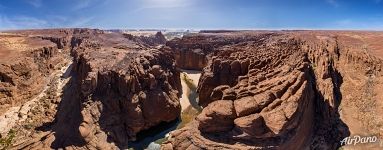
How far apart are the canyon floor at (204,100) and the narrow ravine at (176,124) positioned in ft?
0.51

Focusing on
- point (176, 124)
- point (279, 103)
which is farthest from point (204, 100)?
point (279, 103)

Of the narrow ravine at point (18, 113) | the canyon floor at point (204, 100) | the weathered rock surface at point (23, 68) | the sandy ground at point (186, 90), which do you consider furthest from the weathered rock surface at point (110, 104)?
the weathered rock surface at point (23, 68)

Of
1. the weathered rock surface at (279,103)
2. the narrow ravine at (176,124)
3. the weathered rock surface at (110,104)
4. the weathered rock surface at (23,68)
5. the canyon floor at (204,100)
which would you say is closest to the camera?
the weathered rock surface at (279,103)

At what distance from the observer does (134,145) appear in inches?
1972

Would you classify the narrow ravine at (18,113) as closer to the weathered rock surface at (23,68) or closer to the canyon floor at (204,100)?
the canyon floor at (204,100)

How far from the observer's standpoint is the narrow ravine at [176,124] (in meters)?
50.6

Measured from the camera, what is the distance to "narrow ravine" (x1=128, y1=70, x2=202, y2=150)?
50594mm

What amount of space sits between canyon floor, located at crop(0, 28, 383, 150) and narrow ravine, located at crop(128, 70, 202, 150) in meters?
0.16

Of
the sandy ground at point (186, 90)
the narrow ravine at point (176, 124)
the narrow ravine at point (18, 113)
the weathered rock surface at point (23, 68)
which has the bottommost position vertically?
the narrow ravine at point (176, 124)

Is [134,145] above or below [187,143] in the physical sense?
below

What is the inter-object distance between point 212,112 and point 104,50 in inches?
1295

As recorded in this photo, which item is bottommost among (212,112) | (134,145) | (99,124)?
(134,145)

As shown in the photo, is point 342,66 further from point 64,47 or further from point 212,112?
point 64,47

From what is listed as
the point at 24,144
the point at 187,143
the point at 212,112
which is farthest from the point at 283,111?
the point at 24,144
